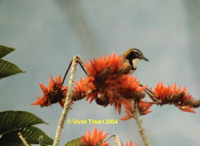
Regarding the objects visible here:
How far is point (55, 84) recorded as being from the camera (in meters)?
1.30

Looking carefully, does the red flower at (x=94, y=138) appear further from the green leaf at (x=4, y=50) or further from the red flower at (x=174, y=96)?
the green leaf at (x=4, y=50)

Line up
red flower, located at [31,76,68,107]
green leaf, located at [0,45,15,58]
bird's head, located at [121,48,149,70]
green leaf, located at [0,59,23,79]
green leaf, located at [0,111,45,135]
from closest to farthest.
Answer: red flower, located at [31,76,68,107] → bird's head, located at [121,48,149,70] → green leaf, located at [0,111,45,135] → green leaf, located at [0,59,23,79] → green leaf, located at [0,45,15,58]

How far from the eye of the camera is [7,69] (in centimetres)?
293

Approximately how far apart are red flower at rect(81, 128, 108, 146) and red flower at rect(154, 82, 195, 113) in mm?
297

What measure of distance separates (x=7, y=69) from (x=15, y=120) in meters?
0.71

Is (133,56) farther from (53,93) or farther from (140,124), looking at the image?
(140,124)

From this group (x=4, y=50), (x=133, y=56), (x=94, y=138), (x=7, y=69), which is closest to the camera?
(x=94, y=138)

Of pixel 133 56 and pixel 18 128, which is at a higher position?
pixel 133 56

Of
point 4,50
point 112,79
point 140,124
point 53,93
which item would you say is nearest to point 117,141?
point 140,124

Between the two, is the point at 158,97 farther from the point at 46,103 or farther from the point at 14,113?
the point at 14,113

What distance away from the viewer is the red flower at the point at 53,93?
1.29 m

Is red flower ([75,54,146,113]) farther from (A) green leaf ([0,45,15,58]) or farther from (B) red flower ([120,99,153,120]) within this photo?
(A) green leaf ([0,45,15,58])

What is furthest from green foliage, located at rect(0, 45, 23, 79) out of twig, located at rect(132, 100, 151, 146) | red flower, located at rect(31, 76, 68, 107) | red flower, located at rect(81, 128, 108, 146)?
twig, located at rect(132, 100, 151, 146)

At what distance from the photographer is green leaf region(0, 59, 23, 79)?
Answer: 2.88 metres
